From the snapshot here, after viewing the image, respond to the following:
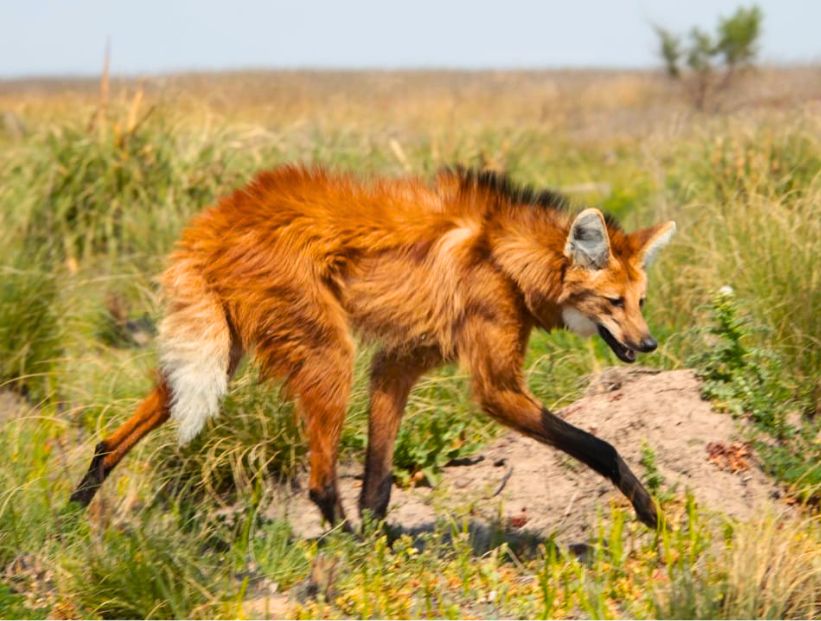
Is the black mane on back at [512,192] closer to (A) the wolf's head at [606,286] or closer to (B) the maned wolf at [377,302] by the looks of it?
(B) the maned wolf at [377,302]

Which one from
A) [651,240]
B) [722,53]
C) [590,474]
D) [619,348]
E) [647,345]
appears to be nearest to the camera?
[647,345]

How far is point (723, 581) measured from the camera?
345 centimetres

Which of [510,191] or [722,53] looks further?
[722,53]

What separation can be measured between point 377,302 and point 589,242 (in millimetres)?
827

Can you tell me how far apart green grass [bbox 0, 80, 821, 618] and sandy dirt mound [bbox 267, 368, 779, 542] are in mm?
96

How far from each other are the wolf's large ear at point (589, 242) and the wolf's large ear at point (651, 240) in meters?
0.22

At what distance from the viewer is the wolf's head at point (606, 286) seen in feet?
13.5

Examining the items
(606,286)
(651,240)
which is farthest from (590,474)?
(651,240)

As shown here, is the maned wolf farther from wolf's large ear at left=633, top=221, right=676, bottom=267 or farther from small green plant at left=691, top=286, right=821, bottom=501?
small green plant at left=691, top=286, right=821, bottom=501

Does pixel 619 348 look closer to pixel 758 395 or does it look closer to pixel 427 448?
pixel 758 395

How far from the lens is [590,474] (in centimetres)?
462

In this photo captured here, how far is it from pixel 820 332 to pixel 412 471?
76.3 inches

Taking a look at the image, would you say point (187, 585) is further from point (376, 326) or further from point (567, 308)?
point (567, 308)

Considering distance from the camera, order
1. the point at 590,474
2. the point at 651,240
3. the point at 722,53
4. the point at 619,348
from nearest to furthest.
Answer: the point at 619,348 → the point at 651,240 → the point at 590,474 → the point at 722,53
